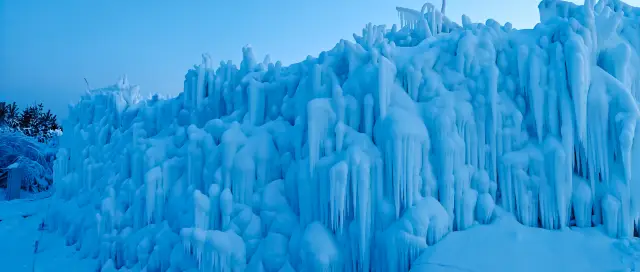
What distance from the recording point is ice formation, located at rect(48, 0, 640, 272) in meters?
6.18

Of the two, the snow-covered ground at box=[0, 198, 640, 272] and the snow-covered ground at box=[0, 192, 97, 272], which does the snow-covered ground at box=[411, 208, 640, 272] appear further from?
the snow-covered ground at box=[0, 192, 97, 272]

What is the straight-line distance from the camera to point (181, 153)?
30.0 ft

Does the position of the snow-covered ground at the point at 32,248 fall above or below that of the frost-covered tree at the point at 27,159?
below

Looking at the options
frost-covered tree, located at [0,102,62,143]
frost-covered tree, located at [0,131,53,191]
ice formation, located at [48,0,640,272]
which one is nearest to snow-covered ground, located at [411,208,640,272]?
ice formation, located at [48,0,640,272]

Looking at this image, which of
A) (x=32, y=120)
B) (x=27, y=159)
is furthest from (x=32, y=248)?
(x=32, y=120)

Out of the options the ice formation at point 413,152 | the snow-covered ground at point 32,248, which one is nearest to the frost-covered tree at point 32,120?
the snow-covered ground at point 32,248

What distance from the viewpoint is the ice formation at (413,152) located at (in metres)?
6.18

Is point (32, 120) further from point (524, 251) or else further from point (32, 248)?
point (524, 251)

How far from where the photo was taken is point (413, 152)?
6.29 metres

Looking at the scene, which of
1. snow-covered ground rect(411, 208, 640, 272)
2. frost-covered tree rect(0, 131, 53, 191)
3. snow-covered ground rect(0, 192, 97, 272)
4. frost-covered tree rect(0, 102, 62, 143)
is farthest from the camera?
frost-covered tree rect(0, 102, 62, 143)

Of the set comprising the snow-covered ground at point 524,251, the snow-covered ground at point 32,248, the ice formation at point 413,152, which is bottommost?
the snow-covered ground at point 32,248

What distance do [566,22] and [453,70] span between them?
6.68 feet

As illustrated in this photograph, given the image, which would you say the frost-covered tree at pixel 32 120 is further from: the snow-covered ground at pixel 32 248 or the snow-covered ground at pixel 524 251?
the snow-covered ground at pixel 524 251

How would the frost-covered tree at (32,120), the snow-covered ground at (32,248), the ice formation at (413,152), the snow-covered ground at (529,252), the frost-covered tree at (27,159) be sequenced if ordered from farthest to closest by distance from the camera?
the frost-covered tree at (32,120) → the frost-covered tree at (27,159) → the snow-covered ground at (32,248) → the ice formation at (413,152) → the snow-covered ground at (529,252)
